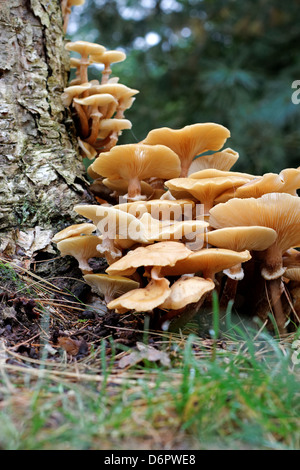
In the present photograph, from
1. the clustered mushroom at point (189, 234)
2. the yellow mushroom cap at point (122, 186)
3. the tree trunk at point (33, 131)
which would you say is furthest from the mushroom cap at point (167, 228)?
the tree trunk at point (33, 131)

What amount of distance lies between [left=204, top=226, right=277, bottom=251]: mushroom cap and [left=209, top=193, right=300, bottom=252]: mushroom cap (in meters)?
0.10

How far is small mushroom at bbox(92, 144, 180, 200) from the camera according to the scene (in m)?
2.29

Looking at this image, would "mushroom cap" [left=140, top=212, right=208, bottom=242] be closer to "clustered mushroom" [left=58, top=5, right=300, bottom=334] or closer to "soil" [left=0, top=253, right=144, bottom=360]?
"clustered mushroom" [left=58, top=5, right=300, bottom=334]

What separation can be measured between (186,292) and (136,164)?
101 centimetres

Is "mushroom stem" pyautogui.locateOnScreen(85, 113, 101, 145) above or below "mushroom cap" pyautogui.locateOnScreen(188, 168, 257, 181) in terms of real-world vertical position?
above

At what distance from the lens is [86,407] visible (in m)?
1.26

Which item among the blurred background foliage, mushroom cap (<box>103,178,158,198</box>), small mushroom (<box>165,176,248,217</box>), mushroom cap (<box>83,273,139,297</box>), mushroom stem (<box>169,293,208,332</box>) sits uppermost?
the blurred background foliage

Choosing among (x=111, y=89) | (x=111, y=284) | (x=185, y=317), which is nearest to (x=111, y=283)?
(x=111, y=284)

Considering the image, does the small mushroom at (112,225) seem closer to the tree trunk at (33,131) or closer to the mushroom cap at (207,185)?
the mushroom cap at (207,185)

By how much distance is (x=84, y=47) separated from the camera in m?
3.01

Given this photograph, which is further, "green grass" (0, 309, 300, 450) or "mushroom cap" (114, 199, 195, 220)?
"mushroom cap" (114, 199, 195, 220)

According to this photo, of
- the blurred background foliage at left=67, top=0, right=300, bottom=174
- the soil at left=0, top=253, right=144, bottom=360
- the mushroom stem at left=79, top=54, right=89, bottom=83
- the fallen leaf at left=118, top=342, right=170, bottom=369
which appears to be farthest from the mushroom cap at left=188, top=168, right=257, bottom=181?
the blurred background foliage at left=67, top=0, right=300, bottom=174

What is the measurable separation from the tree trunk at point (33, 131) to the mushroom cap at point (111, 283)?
2.07 ft
